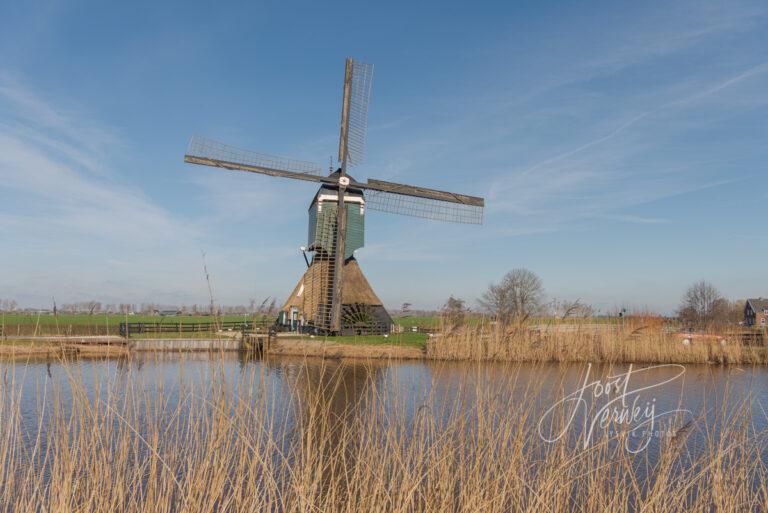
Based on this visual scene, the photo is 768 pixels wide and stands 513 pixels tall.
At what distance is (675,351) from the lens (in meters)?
13.4

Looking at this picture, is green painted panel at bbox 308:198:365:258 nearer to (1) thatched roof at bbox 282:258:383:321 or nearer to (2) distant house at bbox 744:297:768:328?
(1) thatched roof at bbox 282:258:383:321

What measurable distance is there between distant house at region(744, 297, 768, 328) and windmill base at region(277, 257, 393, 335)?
46.8 meters

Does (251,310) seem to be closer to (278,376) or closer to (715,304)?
(278,376)

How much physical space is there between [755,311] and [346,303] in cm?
5123

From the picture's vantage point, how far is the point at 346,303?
1956 cm

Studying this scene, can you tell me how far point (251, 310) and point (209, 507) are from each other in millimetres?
1081

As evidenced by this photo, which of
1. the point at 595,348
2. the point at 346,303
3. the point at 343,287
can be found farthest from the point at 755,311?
the point at 343,287

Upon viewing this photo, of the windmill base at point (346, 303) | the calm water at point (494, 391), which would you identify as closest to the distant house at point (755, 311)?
the calm water at point (494, 391)

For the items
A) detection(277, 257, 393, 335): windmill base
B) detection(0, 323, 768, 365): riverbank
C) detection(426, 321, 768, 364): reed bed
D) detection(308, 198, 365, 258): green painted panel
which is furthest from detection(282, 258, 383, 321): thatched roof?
detection(426, 321, 768, 364): reed bed

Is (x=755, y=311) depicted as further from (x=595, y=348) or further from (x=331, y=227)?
(x=331, y=227)

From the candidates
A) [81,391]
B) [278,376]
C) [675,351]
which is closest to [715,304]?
[675,351]

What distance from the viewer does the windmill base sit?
60.8ft

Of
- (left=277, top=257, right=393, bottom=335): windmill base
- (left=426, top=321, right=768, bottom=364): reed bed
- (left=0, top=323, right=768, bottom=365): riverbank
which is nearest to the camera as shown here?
(left=0, top=323, right=768, bottom=365): riverbank

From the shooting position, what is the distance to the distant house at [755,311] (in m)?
49.4
